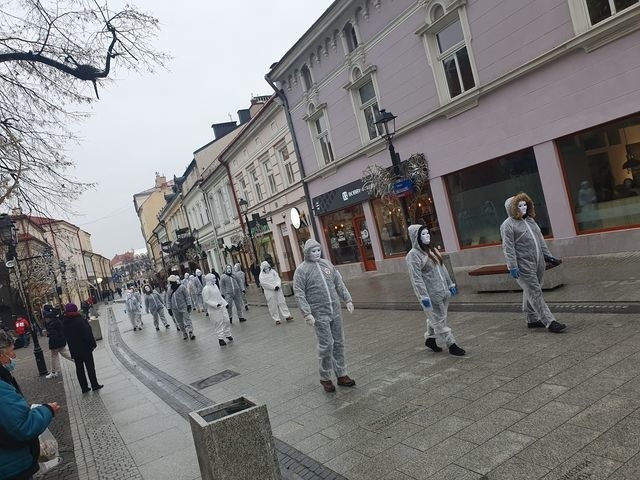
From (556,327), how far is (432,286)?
62.1 inches

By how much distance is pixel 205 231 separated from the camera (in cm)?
4034

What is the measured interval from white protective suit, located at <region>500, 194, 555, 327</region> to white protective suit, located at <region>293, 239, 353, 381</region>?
238 centimetres

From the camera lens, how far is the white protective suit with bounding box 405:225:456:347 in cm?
621

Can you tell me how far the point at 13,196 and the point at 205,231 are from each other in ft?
100

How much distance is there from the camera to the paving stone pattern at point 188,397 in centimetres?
404

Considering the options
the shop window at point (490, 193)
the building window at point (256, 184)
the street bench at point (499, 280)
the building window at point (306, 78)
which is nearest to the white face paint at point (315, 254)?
the street bench at point (499, 280)

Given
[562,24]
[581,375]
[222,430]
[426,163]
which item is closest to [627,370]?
[581,375]

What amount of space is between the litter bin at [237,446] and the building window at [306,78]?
58.3ft

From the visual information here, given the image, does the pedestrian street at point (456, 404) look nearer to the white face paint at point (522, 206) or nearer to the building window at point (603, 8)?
the white face paint at point (522, 206)

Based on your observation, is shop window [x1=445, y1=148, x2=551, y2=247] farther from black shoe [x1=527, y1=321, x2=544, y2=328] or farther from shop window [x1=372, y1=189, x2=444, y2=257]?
black shoe [x1=527, y1=321, x2=544, y2=328]

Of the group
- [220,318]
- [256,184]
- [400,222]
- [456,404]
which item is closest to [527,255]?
[456,404]

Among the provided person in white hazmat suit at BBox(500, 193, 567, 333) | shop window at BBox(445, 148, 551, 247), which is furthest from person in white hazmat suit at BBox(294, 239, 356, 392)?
shop window at BBox(445, 148, 551, 247)

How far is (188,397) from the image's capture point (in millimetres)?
7320

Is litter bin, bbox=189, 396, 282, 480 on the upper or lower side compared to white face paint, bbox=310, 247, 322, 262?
lower
